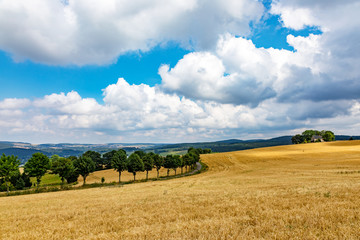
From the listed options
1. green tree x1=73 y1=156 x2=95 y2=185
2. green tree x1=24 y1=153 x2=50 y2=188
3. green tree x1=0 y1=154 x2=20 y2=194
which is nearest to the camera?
green tree x1=0 y1=154 x2=20 y2=194

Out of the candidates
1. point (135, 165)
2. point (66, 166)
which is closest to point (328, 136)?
point (135, 165)

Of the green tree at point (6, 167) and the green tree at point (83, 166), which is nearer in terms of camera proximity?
the green tree at point (6, 167)

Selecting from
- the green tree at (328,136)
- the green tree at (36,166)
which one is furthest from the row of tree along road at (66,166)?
the green tree at (328,136)

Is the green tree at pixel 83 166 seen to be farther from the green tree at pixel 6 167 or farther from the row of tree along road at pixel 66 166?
the green tree at pixel 6 167

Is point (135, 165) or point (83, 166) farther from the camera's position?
point (135, 165)

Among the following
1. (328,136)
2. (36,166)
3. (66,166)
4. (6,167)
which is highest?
(328,136)

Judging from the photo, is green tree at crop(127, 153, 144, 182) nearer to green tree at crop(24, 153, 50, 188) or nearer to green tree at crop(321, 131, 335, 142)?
green tree at crop(24, 153, 50, 188)

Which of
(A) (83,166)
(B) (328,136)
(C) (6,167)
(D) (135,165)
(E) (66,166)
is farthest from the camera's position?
(B) (328,136)

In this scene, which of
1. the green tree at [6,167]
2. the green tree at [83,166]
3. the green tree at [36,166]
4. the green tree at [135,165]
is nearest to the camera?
the green tree at [6,167]

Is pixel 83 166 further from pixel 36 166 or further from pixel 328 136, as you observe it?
pixel 328 136

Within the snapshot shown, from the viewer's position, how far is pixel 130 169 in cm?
7294

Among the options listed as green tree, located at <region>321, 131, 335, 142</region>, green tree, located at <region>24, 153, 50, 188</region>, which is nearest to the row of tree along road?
green tree, located at <region>24, 153, 50, 188</region>

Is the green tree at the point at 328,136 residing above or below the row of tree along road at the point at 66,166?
above

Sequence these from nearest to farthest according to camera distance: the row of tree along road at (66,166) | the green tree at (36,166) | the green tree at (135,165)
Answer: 1. the row of tree along road at (66,166)
2. the green tree at (36,166)
3. the green tree at (135,165)
